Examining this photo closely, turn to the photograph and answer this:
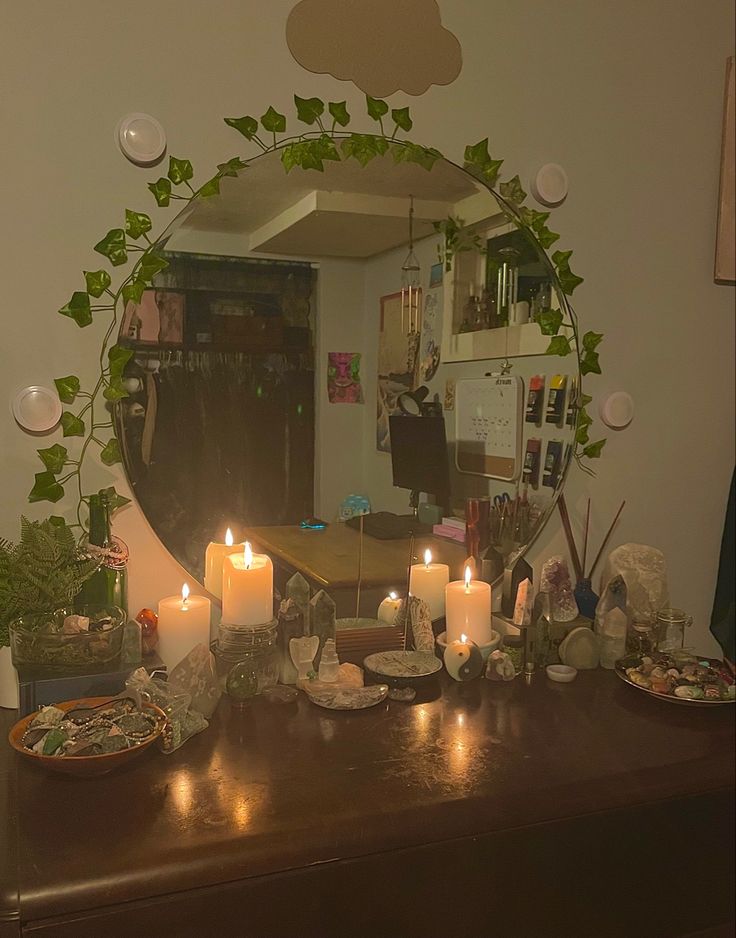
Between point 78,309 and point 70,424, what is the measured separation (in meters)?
0.16

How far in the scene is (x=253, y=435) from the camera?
1.31 metres

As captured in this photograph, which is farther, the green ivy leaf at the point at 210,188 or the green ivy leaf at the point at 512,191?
the green ivy leaf at the point at 512,191

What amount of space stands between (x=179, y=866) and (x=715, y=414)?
1344mm

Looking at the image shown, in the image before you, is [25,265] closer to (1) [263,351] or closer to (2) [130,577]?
(1) [263,351]

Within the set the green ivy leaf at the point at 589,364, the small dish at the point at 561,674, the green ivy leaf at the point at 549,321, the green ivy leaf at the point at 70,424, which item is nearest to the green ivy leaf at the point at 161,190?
the green ivy leaf at the point at 70,424

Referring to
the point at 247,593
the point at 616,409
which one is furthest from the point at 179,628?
the point at 616,409

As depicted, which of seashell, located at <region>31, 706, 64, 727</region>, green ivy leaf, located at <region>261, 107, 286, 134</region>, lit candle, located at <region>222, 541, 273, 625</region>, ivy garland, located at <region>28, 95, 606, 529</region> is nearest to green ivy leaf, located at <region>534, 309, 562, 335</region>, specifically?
ivy garland, located at <region>28, 95, 606, 529</region>

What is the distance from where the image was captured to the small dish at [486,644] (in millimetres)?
1339

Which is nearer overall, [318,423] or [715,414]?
[318,423]

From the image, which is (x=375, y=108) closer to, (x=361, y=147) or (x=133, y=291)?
(x=361, y=147)

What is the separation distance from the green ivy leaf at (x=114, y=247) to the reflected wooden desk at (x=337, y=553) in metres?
0.44

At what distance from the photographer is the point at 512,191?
145 cm

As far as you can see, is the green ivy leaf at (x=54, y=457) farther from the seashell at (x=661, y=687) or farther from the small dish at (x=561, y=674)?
the seashell at (x=661, y=687)

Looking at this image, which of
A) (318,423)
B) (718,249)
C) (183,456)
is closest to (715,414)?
(718,249)
